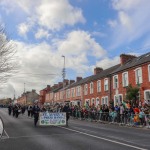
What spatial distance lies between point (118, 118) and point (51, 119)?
675 cm

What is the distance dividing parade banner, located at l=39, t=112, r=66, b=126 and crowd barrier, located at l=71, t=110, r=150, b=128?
18.3 ft

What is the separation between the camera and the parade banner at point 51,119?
2100 cm

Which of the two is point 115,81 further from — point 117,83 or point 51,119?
→ point 51,119

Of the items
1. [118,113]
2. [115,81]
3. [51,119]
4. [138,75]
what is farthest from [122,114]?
[115,81]

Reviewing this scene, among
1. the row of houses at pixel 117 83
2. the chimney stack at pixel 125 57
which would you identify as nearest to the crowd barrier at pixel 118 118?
the row of houses at pixel 117 83

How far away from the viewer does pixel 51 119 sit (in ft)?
69.4

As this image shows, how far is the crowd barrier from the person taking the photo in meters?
21.0

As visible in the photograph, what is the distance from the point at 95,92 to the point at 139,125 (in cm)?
2481

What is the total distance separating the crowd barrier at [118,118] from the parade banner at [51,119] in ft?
18.3

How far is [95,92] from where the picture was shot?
1810 inches

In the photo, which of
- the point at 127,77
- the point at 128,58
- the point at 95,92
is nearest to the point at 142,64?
the point at 127,77

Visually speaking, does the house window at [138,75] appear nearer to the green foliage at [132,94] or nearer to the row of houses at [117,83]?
the row of houses at [117,83]

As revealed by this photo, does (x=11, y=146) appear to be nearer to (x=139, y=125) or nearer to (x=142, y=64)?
(x=139, y=125)

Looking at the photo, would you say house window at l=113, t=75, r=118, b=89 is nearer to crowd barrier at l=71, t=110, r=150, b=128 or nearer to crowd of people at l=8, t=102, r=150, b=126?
crowd barrier at l=71, t=110, r=150, b=128
